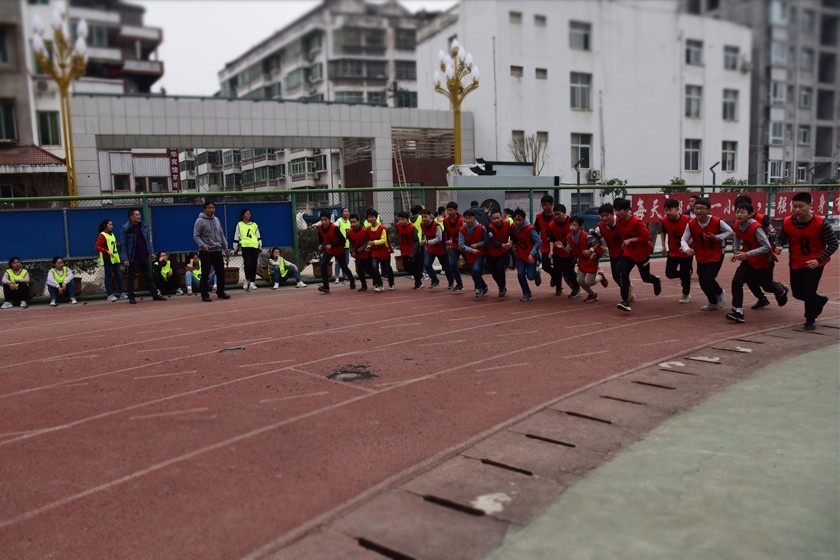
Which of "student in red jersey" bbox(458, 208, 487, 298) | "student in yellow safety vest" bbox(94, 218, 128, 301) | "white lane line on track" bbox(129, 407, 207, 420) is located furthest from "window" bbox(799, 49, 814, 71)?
"student in yellow safety vest" bbox(94, 218, 128, 301)

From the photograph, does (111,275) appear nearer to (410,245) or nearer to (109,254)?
(109,254)

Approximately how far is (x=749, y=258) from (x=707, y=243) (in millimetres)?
796

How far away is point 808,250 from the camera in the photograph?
8156mm

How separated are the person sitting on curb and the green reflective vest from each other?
941 mm

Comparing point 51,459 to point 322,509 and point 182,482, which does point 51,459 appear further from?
point 322,509

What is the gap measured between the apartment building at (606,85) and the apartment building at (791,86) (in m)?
0.07

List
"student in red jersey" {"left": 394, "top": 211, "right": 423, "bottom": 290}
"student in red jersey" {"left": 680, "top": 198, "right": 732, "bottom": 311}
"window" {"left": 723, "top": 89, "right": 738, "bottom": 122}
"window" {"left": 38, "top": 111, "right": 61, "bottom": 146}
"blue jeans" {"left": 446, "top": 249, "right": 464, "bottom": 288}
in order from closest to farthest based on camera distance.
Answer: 1. "window" {"left": 38, "top": 111, "right": 61, "bottom": 146}
2. "window" {"left": 723, "top": 89, "right": 738, "bottom": 122}
3. "student in red jersey" {"left": 680, "top": 198, "right": 732, "bottom": 311}
4. "blue jeans" {"left": 446, "top": 249, "right": 464, "bottom": 288}
5. "student in red jersey" {"left": 394, "top": 211, "right": 423, "bottom": 290}

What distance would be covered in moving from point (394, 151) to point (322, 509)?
30396 millimetres

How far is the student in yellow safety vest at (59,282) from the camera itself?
12.5 metres

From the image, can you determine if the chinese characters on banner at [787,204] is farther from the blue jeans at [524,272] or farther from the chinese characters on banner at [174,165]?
the chinese characters on banner at [174,165]

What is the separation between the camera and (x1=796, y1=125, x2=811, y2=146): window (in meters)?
2.06

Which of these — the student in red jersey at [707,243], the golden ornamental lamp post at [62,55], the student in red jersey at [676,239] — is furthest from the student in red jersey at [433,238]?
the golden ornamental lamp post at [62,55]

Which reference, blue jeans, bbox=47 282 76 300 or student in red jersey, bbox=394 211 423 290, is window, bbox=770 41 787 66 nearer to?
student in red jersey, bbox=394 211 423 290

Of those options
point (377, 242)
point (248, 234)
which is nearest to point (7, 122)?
point (377, 242)
